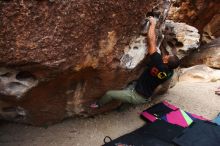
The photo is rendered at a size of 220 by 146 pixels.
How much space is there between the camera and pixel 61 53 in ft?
16.2

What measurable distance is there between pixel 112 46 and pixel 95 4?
78 centimetres

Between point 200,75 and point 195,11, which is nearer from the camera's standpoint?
point 200,75

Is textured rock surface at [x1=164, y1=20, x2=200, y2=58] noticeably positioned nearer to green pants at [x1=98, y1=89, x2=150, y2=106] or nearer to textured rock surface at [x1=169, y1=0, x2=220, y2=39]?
textured rock surface at [x1=169, y1=0, x2=220, y2=39]

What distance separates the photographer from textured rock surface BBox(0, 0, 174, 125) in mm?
4590

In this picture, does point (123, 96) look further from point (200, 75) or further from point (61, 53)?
point (200, 75)

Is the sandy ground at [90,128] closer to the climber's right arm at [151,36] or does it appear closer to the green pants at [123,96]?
the green pants at [123,96]

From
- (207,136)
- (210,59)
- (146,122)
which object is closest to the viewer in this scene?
(207,136)

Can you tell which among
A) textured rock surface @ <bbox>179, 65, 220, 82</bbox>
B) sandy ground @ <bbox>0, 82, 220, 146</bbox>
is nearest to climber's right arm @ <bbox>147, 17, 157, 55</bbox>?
sandy ground @ <bbox>0, 82, 220, 146</bbox>

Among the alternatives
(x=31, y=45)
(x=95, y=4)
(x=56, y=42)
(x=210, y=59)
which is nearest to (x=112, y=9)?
(x=95, y=4)

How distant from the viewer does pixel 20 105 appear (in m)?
5.38

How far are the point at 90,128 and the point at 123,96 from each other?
77cm

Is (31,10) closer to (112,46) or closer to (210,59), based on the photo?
(112,46)

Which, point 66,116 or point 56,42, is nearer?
point 56,42

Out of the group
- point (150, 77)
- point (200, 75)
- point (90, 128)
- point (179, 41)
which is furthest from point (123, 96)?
point (200, 75)
